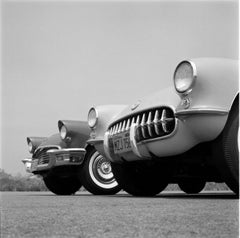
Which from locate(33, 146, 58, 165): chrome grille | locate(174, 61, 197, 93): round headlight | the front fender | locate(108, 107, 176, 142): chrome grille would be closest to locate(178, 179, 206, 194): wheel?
the front fender

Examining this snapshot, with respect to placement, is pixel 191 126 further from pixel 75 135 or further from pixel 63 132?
pixel 63 132

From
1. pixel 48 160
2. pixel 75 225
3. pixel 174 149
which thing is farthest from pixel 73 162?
pixel 75 225

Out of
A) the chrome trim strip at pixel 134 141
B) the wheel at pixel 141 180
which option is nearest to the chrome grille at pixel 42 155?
the wheel at pixel 141 180

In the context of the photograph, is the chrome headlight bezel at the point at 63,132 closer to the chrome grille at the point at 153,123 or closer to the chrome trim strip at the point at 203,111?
the chrome grille at the point at 153,123

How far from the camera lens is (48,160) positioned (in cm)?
674

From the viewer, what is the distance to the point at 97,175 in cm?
630

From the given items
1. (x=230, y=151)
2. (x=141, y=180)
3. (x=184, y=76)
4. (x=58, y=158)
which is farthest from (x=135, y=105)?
(x=58, y=158)

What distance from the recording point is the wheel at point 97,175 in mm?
6195

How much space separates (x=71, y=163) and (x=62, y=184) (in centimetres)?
95

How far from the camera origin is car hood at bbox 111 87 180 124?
430 cm

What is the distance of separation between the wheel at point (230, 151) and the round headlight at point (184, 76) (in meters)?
0.40

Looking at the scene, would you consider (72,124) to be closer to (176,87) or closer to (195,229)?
(176,87)

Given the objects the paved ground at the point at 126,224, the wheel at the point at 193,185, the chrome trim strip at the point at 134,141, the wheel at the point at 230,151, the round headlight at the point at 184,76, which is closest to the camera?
the paved ground at the point at 126,224

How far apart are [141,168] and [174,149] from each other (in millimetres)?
1126
